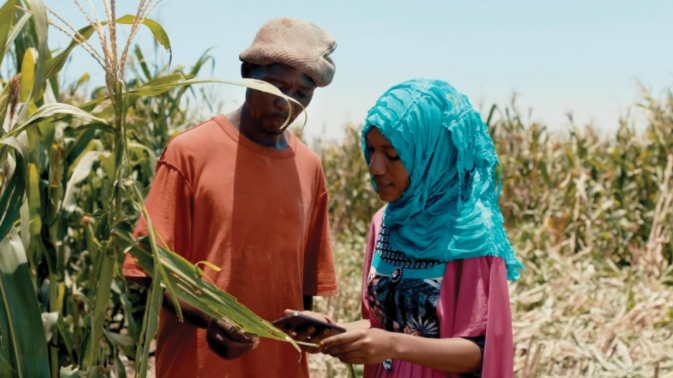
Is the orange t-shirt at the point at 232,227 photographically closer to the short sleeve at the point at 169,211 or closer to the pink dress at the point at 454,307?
the short sleeve at the point at 169,211

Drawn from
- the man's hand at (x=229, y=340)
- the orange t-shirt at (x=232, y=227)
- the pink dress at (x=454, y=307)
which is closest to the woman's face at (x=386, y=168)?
the pink dress at (x=454, y=307)

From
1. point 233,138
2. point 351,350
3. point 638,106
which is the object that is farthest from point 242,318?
point 638,106

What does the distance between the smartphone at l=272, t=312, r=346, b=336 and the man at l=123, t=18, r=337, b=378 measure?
17 cm

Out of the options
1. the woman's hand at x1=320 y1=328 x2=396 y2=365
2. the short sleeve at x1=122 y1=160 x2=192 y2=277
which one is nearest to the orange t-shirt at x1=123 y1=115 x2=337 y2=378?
the short sleeve at x1=122 y1=160 x2=192 y2=277

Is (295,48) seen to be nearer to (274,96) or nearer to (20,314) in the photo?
(274,96)

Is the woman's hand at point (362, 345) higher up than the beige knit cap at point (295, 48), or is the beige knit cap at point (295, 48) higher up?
the beige knit cap at point (295, 48)

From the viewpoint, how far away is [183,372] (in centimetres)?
187

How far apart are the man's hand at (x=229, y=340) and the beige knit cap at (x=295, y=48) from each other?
64 centimetres

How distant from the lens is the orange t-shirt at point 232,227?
1.83 m

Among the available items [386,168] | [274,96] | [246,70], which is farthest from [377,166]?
[246,70]

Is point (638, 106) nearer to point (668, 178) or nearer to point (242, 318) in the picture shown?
point (668, 178)

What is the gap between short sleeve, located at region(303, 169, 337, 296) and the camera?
7.00ft

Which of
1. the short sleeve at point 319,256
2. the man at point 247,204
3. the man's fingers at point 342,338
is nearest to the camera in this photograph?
the man's fingers at point 342,338

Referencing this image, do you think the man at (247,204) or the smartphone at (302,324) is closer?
the smartphone at (302,324)
